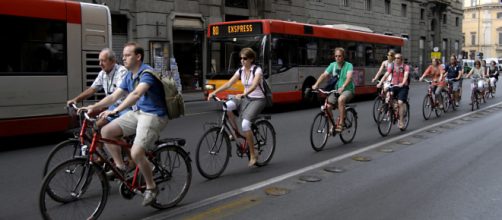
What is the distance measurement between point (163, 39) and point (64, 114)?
13.6 metres

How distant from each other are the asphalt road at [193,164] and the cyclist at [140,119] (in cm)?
52

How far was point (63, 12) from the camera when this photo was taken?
931 cm

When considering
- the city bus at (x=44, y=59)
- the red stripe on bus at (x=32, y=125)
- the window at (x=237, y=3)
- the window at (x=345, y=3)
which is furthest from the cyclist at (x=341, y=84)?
the window at (x=345, y=3)

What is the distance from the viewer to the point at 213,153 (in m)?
6.43

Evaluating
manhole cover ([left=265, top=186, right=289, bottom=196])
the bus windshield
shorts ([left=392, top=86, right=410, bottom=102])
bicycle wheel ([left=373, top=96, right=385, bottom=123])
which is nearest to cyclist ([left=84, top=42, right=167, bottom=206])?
manhole cover ([left=265, top=186, right=289, bottom=196])

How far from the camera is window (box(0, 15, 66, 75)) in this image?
8.60 m

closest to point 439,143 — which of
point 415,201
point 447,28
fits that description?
point 415,201

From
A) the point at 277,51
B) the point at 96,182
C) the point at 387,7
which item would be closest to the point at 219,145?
the point at 96,182

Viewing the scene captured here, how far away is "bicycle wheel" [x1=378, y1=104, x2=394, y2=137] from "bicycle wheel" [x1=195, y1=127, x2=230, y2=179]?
4.71m

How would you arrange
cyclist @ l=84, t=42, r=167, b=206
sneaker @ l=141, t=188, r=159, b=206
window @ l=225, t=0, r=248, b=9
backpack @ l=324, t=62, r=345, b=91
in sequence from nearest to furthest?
1. cyclist @ l=84, t=42, r=167, b=206
2. sneaker @ l=141, t=188, r=159, b=206
3. backpack @ l=324, t=62, r=345, b=91
4. window @ l=225, t=0, r=248, b=9

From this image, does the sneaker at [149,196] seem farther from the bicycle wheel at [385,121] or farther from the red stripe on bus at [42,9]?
the bicycle wheel at [385,121]

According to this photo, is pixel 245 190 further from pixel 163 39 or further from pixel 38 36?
pixel 163 39

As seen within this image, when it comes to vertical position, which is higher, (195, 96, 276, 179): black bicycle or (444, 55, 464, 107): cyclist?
(444, 55, 464, 107): cyclist

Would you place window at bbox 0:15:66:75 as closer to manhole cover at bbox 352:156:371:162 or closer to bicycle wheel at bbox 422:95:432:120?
manhole cover at bbox 352:156:371:162
